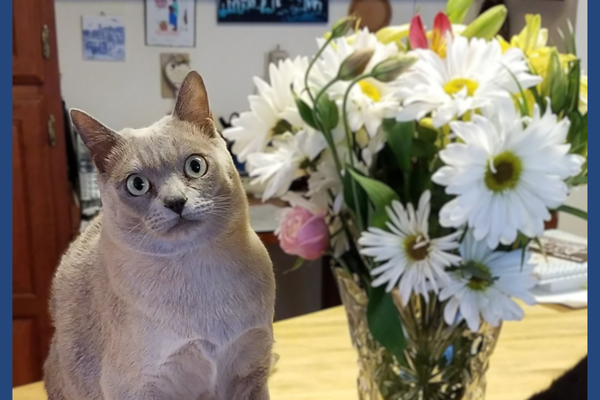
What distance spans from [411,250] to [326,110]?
157 millimetres

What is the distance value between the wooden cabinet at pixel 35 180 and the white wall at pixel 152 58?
56 cm

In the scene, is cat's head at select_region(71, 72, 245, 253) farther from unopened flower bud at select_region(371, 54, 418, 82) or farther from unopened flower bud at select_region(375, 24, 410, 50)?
unopened flower bud at select_region(375, 24, 410, 50)

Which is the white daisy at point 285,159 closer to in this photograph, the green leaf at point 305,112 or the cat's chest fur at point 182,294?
the green leaf at point 305,112

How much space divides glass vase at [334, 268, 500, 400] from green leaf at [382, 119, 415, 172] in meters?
0.15

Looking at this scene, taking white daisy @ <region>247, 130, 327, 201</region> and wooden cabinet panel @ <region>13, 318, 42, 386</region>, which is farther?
wooden cabinet panel @ <region>13, 318, 42, 386</region>

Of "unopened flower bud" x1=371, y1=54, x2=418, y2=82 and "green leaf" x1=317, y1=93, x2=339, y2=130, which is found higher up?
"unopened flower bud" x1=371, y1=54, x2=418, y2=82

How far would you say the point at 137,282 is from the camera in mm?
346

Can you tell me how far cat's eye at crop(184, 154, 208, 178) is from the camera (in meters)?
0.35

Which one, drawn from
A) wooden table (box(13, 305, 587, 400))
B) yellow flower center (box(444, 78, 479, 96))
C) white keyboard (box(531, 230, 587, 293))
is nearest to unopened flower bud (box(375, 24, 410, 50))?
yellow flower center (box(444, 78, 479, 96))

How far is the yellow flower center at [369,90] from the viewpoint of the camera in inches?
23.2

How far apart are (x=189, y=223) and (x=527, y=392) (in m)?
0.64

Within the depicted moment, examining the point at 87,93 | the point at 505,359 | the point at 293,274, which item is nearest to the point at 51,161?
the point at 87,93

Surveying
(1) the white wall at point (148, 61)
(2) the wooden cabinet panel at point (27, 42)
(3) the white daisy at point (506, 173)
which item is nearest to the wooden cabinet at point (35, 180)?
(2) the wooden cabinet panel at point (27, 42)

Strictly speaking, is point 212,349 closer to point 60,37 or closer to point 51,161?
point 51,161
